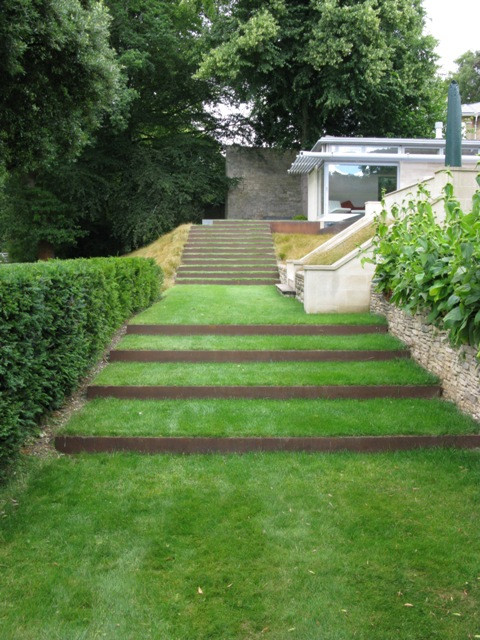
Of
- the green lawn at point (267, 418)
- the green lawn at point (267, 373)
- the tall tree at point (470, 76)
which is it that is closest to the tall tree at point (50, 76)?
the green lawn at point (267, 373)

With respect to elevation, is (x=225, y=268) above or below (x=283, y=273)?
above

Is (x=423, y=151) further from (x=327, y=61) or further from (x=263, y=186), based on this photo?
(x=263, y=186)

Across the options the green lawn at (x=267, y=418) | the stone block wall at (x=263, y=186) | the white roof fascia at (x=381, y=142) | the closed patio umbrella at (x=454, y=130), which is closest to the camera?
the green lawn at (x=267, y=418)

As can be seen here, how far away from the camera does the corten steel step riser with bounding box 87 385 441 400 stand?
6.04 metres

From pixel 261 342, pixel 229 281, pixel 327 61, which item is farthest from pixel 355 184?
pixel 261 342

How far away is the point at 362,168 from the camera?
1966cm

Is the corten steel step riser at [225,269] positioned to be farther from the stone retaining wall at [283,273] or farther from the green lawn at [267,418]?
the green lawn at [267,418]

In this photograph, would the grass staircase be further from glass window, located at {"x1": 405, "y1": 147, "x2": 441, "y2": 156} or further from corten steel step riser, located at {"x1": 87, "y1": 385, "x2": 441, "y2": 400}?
glass window, located at {"x1": 405, "y1": 147, "x2": 441, "y2": 156}

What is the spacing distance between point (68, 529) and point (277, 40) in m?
21.7

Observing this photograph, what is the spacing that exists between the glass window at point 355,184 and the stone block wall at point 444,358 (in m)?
12.4

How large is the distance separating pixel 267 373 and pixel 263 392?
1.67 feet

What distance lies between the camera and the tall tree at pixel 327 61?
1947 cm

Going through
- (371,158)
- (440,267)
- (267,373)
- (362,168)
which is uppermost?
(371,158)

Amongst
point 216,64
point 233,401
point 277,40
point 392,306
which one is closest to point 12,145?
point 233,401
